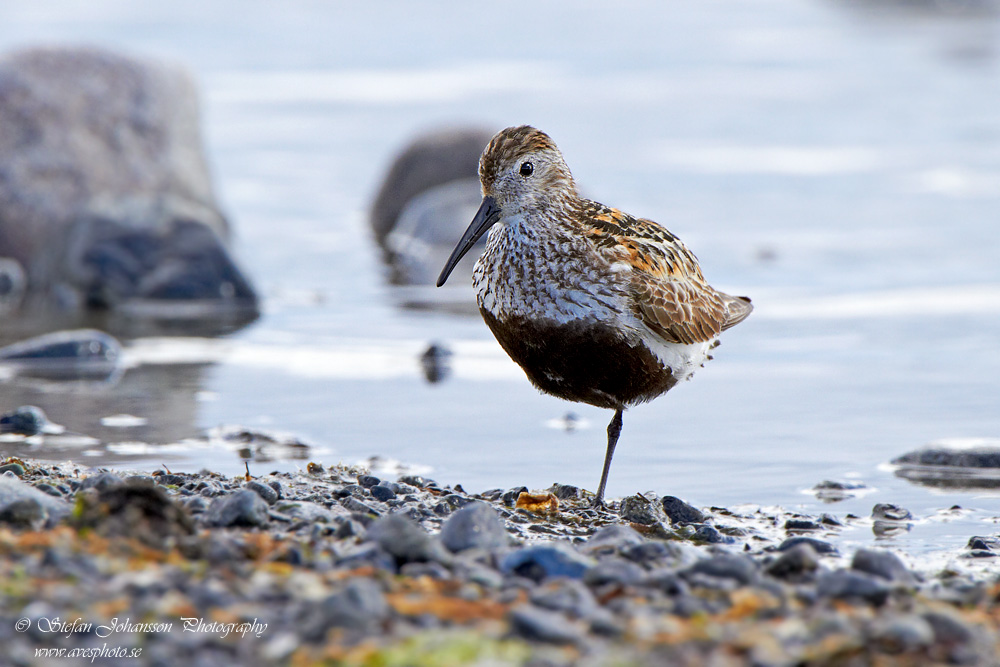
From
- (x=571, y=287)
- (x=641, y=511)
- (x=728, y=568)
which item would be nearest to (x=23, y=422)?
(x=571, y=287)

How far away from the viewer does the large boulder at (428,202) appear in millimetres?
15766

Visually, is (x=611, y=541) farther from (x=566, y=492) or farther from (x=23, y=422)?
(x=23, y=422)

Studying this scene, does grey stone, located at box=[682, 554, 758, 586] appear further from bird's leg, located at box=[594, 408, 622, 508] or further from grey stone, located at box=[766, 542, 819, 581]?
bird's leg, located at box=[594, 408, 622, 508]

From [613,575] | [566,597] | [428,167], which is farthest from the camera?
[428,167]

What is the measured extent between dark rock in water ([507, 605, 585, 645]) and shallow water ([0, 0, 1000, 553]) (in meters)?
3.35

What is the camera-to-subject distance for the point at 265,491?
676cm

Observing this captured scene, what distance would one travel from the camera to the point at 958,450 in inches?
342

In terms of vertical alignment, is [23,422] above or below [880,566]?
below

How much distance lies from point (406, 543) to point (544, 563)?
59 cm

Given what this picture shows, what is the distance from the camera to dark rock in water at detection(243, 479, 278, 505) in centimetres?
671

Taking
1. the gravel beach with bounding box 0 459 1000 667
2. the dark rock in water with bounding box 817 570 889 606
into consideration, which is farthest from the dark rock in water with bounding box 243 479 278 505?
the dark rock in water with bounding box 817 570 889 606

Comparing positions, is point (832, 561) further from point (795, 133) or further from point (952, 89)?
point (952, 89)

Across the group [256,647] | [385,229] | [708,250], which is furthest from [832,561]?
[385,229]

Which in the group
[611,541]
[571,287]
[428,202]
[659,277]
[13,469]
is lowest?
[13,469]
